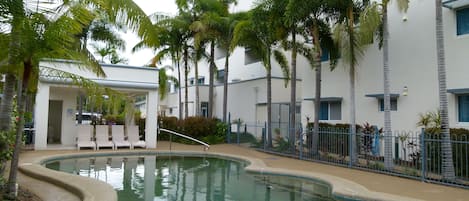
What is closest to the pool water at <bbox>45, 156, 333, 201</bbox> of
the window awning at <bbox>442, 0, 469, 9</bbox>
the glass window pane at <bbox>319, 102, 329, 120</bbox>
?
the glass window pane at <bbox>319, 102, 329, 120</bbox>

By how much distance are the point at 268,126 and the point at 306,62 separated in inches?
159

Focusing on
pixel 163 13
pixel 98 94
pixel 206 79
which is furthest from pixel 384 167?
pixel 206 79

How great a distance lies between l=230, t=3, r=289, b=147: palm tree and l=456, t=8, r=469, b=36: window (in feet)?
23.0

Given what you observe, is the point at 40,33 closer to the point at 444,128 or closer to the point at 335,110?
the point at 444,128

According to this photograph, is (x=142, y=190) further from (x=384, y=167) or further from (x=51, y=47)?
(x=384, y=167)

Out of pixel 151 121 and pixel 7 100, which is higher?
pixel 7 100

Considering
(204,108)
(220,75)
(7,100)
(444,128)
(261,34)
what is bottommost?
(444,128)

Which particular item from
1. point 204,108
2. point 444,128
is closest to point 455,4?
point 444,128

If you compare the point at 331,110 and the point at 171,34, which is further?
the point at 171,34

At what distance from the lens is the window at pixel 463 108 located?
43.2 feet

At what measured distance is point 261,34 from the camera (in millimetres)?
19141

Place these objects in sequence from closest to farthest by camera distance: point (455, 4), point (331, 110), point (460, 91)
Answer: point (460, 91) < point (455, 4) < point (331, 110)

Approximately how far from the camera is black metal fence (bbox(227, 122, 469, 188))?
36.4 feet

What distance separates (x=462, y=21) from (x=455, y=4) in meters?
0.68
